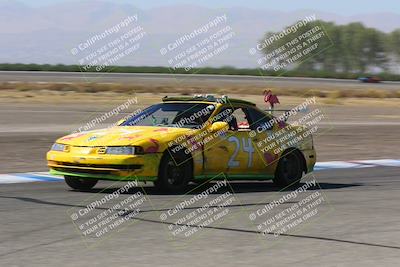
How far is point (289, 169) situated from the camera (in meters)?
12.7

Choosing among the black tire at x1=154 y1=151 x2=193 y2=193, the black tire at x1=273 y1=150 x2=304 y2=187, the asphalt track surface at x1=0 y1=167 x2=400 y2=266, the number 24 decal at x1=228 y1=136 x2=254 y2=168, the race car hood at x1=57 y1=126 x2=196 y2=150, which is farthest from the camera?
the black tire at x1=273 y1=150 x2=304 y2=187

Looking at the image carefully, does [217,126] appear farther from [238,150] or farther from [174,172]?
[174,172]

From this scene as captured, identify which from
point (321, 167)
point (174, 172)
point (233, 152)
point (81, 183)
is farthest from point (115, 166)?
point (321, 167)

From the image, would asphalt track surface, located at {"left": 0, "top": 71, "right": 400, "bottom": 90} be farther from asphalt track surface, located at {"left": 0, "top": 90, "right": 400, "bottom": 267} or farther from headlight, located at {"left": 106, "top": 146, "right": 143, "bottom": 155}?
headlight, located at {"left": 106, "top": 146, "right": 143, "bottom": 155}

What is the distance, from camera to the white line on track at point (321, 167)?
1297 centimetres

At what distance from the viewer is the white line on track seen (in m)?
13.0

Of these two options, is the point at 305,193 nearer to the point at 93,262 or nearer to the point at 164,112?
the point at 164,112

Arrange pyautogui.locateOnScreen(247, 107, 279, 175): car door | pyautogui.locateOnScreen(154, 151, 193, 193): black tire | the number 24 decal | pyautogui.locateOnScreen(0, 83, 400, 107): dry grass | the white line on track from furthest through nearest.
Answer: pyautogui.locateOnScreen(0, 83, 400, 107): dry grass
the white line on track
pyautogui.locateOnScreen(247, 107, 279, 175): car door
the number 24 decal
pyautogui.locateOnScreen(154, 151, 193, 193): black tire

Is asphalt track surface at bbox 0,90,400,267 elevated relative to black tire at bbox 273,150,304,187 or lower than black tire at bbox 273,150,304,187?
elevated

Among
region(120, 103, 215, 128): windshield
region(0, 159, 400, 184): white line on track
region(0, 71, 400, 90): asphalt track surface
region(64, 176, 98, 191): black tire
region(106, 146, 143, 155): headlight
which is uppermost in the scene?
region(106, 146, 143, 155): headlight

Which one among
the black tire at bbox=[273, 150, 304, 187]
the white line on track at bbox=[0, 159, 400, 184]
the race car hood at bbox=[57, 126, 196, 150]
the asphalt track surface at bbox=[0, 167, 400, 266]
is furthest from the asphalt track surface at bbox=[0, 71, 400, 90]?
the asphalt track surface at bbox=[0, 167, 400, 266]

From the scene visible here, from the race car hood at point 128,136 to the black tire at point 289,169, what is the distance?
2.00 metres

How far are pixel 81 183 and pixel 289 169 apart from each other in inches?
131

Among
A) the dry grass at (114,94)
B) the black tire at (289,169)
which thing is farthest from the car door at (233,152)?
the dry grass at (114,94)
